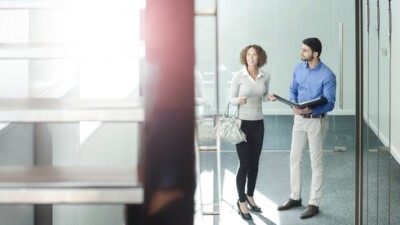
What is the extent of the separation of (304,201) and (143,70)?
13.1 ft

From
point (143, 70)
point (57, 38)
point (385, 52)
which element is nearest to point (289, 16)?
point (385, 52)

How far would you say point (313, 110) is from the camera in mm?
4066

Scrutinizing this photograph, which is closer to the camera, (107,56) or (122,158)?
(107,56)

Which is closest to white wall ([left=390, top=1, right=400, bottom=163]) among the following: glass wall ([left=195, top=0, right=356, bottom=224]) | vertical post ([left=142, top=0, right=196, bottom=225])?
glass wall ([left=195, top=0, right=356, bottom=224])

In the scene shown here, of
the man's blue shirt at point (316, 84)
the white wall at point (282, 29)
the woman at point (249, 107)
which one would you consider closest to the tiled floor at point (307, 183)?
the woman at point (249, 107)

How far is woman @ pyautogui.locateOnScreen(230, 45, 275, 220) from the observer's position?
13.1 ft

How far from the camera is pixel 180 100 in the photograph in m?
0.74

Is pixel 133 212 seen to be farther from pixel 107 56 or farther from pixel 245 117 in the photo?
pixel 245 117

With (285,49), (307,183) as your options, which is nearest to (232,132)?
(307,183)

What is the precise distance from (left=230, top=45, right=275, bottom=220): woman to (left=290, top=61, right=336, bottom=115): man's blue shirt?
0.23 metres

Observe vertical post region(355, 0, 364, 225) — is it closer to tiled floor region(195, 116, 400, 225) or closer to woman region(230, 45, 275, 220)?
tiled floor region(195, 116, 400, 225)

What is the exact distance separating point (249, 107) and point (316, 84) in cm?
47

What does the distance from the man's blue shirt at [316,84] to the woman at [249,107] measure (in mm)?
230

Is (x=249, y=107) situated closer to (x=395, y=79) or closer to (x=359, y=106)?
(x=359, y=106)
